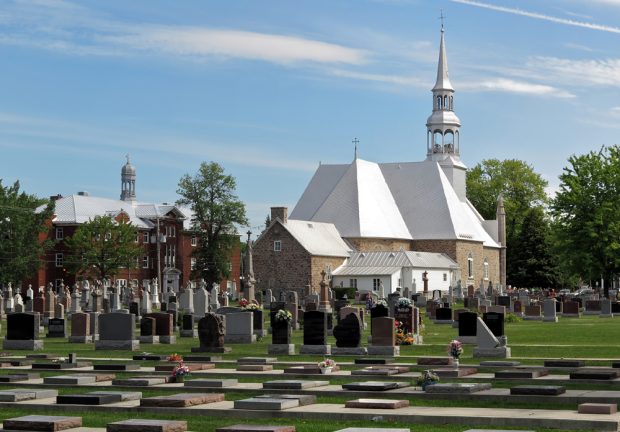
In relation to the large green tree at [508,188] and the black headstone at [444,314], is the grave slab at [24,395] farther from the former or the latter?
the large green tree at [508,188]

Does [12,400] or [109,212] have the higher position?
[109,212]

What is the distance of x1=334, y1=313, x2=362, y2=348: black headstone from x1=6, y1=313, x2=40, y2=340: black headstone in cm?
953

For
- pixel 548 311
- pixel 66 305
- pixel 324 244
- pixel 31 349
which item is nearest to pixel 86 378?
pixel 31 349

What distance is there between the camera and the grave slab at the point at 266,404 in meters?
17.1

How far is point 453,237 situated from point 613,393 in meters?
76.6

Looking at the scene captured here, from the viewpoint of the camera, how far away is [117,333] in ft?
110

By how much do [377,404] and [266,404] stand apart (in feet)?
5.46

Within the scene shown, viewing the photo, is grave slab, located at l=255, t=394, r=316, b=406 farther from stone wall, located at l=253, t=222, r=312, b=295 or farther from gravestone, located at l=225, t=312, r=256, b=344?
stone wall, located at l=253, t=222, r=312, b=295

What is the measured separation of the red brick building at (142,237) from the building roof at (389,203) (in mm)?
8878

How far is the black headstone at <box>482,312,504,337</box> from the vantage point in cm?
3231

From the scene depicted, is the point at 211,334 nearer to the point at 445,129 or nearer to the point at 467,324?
the point at 467,324

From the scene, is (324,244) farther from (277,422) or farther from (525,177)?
(277,422)

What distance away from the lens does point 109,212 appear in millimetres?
102125

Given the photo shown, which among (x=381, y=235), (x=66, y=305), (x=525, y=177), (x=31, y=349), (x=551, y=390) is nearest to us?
(x=551, y=390)
